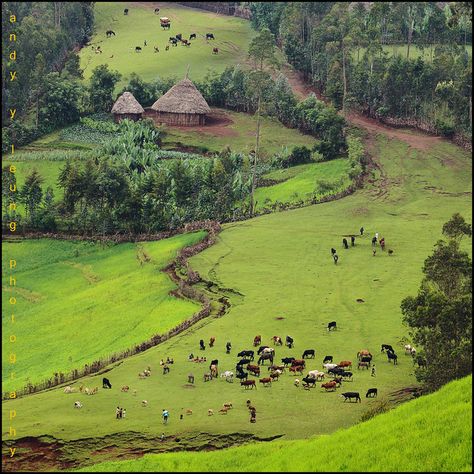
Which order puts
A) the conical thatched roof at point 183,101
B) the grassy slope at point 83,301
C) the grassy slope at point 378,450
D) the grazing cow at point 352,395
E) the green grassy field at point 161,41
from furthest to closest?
the green grassy field at point 161,41 → the conical thatched roof at point 183,101 → the grassy slope at point 83,301 → the grazing cow at point 352,395 → the grassy slope at point 378,450

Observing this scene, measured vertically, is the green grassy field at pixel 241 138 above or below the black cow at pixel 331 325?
above

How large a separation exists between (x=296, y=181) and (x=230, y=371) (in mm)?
46175

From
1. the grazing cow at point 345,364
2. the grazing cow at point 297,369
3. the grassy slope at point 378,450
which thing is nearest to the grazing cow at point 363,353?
the grazing cow at point 345,364

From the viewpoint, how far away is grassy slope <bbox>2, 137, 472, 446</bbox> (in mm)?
39344

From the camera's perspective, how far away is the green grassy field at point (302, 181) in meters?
84.2

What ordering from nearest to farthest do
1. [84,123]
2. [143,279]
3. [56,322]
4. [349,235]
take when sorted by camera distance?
[56,322] → [143,279] → [349,235] → [84,123]

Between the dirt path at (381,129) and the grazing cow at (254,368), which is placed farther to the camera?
the dirt path at (381,129)

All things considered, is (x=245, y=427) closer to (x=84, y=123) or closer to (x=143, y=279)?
(x=143, y=279)

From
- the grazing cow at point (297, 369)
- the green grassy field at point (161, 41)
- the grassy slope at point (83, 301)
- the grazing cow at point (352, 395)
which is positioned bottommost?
the grassy slope at point (83, 301)

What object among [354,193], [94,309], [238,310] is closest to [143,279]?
[94,309]

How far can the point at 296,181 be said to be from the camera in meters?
89.6

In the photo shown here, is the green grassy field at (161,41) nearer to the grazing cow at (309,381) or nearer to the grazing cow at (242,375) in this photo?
the grazing cow at (242,375)

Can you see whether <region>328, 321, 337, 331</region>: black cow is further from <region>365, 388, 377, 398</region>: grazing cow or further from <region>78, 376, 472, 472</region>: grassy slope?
<region>78, 376, 472, 472</region>: grassy slope

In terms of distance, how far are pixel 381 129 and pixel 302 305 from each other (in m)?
51.5
